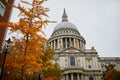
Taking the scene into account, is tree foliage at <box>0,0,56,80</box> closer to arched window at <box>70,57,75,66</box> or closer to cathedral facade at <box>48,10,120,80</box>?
cathedral facade at <box>48,10,120,80</box>

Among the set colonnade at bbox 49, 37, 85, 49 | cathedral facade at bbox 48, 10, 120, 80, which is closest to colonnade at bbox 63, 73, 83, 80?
cathedral facade at bbox 48, 10, 120, 80

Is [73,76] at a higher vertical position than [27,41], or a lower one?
lower

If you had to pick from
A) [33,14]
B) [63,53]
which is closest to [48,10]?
[33,14]

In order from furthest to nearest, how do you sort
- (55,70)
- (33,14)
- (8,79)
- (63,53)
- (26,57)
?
(63,53)
(55,70)
(8,79)
(33,14)
(26,57)

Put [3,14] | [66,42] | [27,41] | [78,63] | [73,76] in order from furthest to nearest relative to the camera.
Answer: [66,42] < [78,63] < [73,76] < [3,14] < [27,41]

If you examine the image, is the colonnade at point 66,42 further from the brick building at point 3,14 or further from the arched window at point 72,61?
the brick building at point 3,14

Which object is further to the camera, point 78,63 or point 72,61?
point 72,61

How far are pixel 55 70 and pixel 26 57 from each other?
1668 cm

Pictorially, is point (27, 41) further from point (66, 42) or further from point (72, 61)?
point (66, 42)

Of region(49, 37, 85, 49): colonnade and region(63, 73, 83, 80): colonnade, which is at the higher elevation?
region(49, 37, 85, 49): colonnade

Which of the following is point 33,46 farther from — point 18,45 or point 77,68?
point 77,68

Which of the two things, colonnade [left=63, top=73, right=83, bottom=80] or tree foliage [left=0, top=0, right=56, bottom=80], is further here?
colonnade [left=63, top=73, right=83, bottom=80]

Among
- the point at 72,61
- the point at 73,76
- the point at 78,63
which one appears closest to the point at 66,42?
the point at 72,61

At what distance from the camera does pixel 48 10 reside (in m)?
14.0
